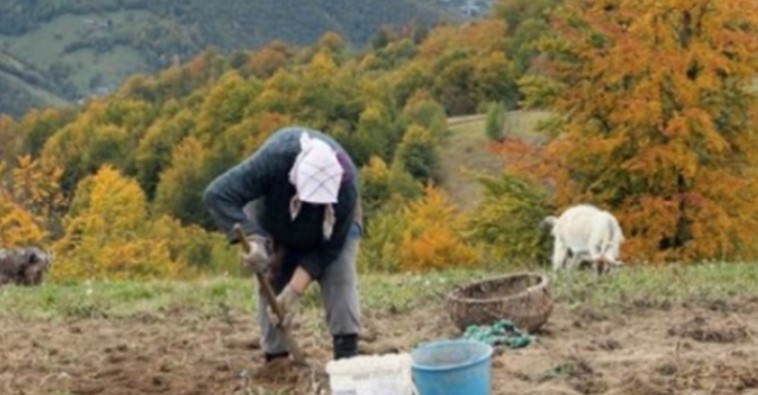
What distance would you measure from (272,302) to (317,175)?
0.81 meters

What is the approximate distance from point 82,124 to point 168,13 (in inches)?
4063

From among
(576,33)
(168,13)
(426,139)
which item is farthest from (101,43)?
(576,33)

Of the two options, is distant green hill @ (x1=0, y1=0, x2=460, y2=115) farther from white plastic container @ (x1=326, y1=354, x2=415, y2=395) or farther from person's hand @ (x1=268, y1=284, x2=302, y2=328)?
white plastic container @ (x1=326, y1=354, x2=415, y2=395)

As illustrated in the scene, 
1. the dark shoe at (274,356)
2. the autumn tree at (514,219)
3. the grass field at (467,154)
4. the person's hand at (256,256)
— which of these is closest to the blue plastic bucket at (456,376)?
the person's hand at (256,256)

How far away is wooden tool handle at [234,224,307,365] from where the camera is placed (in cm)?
765

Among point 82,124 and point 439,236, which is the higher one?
point 82,124

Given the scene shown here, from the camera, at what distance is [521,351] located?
920 cm

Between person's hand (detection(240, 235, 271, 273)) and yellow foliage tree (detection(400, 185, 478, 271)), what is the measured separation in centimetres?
2997

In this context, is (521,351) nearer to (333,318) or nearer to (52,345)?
(333,318)

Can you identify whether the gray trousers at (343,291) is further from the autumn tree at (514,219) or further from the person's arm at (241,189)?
the autumn tree at (514,219)

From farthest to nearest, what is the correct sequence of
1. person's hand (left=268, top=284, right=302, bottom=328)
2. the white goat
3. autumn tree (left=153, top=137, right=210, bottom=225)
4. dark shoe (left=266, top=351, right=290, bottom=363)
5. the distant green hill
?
the distant green hill
autumn tree (left=153, top=137, right=210, bottom=225)
the white goat
dark shoe (left=266, top=351, right=290, bottom=363)
person's hand (left=268, top=284, right=302, bottom=328)

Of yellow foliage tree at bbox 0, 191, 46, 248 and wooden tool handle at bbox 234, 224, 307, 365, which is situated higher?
wooden tool handle at bbox 234, 224, 307, 365

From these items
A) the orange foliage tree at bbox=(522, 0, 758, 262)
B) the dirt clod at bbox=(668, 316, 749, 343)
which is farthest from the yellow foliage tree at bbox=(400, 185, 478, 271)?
the dirt clod at bbox=(668, 316, 749, 343)

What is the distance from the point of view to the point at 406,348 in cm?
961
